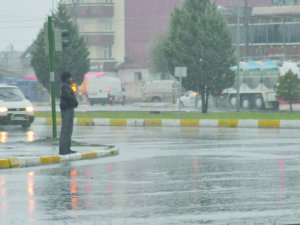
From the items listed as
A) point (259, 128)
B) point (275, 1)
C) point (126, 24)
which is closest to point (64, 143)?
point (259, 128)

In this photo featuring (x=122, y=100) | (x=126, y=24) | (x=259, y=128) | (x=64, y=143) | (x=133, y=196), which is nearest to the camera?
(x=133, y=196)

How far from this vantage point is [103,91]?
9100 centimetres

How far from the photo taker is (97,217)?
1152cm

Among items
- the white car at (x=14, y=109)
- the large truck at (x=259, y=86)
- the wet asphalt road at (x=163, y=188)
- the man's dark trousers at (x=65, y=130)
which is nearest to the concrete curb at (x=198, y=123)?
the white car at (x=14, y=109)

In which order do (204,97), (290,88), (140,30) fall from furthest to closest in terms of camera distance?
(140,30) → (290,88) → (204,97)

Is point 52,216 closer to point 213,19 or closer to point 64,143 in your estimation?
point 64,143

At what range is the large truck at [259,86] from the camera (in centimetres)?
6969

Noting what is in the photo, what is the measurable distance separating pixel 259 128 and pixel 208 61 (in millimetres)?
17387

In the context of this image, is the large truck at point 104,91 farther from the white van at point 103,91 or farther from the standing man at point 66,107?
the standing man at point 66,107

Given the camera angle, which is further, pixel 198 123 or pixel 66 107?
pixel 198 123

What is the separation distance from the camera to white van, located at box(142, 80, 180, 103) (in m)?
→ 90.4

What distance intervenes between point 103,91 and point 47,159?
70160mm

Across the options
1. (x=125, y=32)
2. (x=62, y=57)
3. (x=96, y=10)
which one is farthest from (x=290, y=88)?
(x=96, y=10)

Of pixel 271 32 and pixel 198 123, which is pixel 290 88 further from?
pixel 271 32
